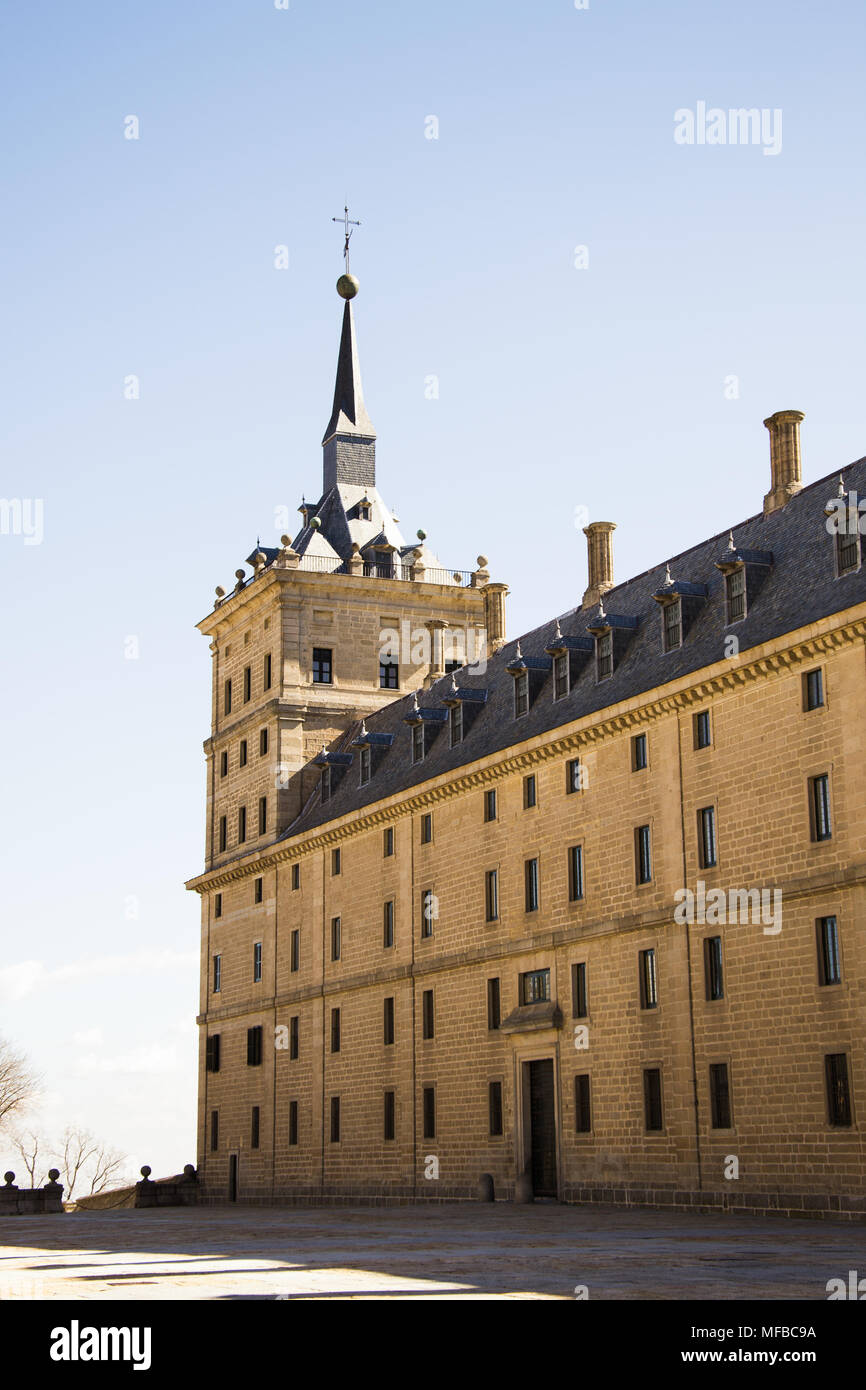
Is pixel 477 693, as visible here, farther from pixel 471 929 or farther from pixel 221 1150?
pixel 221 1150

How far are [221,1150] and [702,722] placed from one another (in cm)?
3286

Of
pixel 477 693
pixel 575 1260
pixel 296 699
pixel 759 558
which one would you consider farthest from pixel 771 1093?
pixel 296 699

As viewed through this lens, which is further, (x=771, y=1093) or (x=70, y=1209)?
(x=70, y=1209)

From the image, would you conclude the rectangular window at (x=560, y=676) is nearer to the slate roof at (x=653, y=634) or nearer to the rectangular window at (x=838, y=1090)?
the slate roof at (x=653, y=634)

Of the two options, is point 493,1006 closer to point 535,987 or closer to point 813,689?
point 535,987

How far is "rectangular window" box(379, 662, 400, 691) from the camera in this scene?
6381cm

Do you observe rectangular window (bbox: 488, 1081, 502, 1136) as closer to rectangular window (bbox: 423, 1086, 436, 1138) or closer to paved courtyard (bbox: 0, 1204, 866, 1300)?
rectangular window (bbox: 423, 1086, 436, 1138)

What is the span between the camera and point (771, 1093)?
3316cm

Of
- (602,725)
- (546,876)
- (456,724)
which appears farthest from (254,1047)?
(602,725)

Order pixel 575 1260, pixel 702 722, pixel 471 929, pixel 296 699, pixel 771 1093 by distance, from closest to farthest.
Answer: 1. pixel 575 1260
2. pixel 771 1093
3. pixel 702 722
4. pixel 471 929
5. pixel 296 699

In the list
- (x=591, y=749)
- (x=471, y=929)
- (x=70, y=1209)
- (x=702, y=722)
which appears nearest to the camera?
(x=702, y=722)

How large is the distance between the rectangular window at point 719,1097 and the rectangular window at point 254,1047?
2749 centimetres

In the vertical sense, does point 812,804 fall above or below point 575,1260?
above

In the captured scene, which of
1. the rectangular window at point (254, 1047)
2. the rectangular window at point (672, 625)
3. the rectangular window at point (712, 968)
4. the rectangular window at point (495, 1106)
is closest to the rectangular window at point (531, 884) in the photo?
the rectangular window at point (495, 1106)
